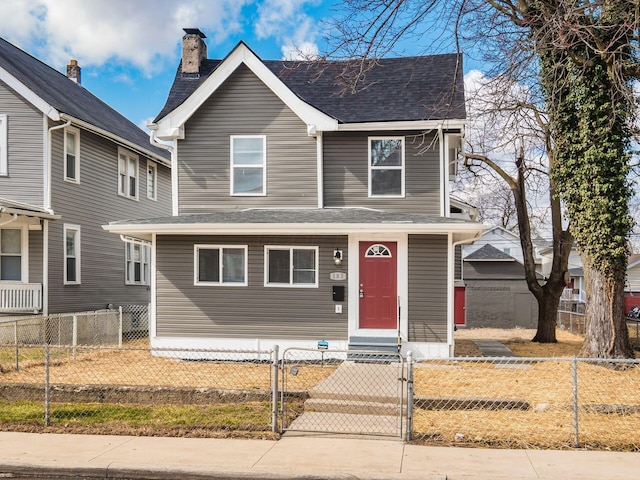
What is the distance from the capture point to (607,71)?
42.3 feet

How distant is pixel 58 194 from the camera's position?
1847cm

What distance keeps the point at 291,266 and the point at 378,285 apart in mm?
2084

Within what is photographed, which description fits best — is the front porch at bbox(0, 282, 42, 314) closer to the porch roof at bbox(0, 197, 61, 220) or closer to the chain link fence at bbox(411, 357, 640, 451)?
the porch roof at bbox(0, 197, 61, 220)

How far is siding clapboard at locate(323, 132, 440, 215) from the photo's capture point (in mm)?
15188

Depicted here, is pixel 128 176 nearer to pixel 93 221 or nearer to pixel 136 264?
pixel 93 221

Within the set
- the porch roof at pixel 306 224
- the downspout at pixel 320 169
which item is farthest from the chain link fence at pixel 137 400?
the downspout at pixel 320 169

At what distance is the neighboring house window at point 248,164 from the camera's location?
15.6 metres

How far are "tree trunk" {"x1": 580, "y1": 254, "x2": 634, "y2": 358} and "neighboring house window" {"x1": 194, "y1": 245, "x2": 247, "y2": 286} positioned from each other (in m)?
7.89

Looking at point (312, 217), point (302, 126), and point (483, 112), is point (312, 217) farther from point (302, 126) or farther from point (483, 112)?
point (483, 112)

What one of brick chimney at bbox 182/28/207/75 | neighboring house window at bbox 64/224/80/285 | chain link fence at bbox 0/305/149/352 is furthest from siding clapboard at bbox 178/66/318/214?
neighboring house window at bbox 64/224/80/285

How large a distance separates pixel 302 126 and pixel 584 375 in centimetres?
856

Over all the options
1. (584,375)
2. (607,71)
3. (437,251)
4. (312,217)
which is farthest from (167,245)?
(607,71)

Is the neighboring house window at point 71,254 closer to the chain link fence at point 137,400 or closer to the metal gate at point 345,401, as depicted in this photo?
the chain link fence at point 137,400

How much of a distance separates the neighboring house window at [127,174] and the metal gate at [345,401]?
44.9 ft
